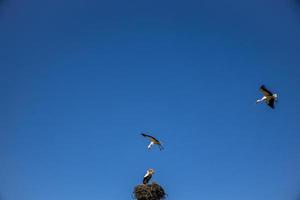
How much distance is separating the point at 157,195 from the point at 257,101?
9424 mm

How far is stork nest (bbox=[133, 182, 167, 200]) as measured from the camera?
84.7 m

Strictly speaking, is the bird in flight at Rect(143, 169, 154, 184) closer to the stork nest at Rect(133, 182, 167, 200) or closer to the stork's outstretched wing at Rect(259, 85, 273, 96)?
the stork nest at Rect(133, 182, 167, 200)

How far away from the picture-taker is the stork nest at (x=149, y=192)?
84688 mm

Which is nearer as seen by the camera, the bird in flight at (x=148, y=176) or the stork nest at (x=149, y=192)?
the stork nest at (x=149, y=192)

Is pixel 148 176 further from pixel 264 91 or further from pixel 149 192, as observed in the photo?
pixel 264 91

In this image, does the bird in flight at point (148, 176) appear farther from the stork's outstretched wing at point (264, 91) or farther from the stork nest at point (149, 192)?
the stork's outstretched wing at point (264, 91)

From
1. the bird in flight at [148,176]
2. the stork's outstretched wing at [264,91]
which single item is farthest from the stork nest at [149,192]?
the stork's outstretched wing at [264,91]

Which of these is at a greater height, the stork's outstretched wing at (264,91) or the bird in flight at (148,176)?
the stork's outstretched wing at (264,91)

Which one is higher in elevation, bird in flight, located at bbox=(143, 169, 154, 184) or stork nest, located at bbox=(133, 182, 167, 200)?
bird in flight, located at bbox=(143, 169, 154, 184)

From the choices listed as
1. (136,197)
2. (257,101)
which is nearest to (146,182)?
(136,197)

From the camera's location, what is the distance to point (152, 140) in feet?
288

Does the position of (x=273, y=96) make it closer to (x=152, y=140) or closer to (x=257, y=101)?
(x=257, y=101)

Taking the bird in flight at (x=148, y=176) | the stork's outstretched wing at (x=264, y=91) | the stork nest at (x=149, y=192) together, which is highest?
the stork's outstretched wing at (x=264, y=91)

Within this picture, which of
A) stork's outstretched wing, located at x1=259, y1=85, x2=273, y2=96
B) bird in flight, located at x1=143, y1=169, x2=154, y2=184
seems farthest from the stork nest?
stork's outstretched wing, located at x1=259, y1=85, x2=273, y2=96
